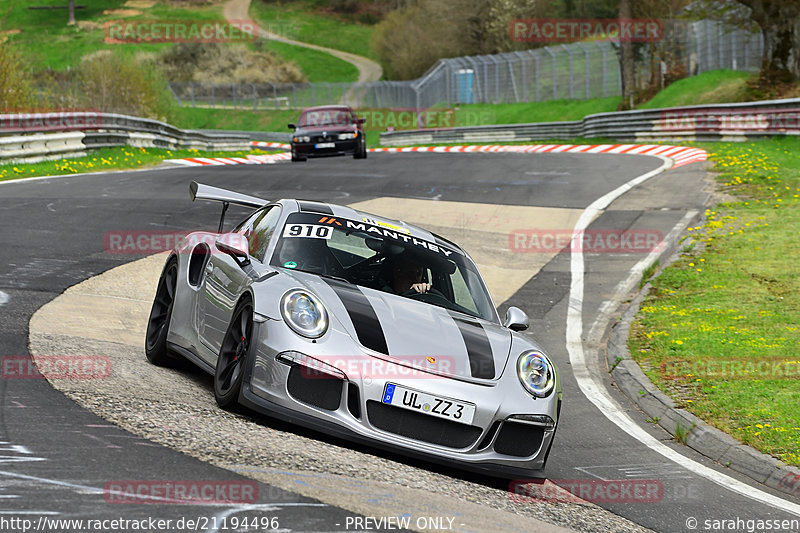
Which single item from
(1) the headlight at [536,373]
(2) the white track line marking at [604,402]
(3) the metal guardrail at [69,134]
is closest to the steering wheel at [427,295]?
(1) the headlight at [536,373]

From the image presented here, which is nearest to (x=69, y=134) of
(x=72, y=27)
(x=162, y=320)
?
(x=162, y=320)

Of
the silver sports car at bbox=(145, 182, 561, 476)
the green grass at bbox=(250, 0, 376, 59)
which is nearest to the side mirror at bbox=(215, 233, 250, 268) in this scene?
the silver sports car at bbox=(145, 182, 561, 476)

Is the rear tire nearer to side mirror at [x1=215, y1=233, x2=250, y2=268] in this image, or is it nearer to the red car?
the red car

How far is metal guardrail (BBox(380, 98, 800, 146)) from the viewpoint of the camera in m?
27.6

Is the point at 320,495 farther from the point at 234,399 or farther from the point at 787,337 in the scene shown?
the point at 787,337

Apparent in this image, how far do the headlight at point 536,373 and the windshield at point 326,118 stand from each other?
A: 24.8m

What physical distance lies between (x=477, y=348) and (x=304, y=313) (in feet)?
3.55

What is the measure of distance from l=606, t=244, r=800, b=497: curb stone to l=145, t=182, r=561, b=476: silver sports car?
185 cm

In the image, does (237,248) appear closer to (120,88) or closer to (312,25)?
(120,88)

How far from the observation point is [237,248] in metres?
6.50

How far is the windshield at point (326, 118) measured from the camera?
30.4 meters

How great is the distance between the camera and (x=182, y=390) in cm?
650

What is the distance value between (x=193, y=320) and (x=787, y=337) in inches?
236

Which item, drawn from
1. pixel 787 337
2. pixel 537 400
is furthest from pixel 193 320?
pixel 787 337
